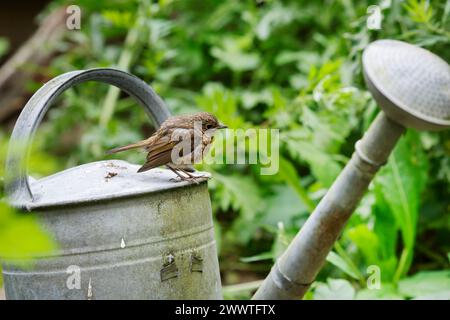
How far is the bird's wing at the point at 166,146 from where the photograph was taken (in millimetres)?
1619

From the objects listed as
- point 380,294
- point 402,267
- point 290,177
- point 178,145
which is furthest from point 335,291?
point 178,145

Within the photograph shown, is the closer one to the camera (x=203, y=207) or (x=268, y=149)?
(x=203, y=207)

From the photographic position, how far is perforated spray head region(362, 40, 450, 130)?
5.13 ft

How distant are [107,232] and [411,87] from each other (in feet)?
2.62

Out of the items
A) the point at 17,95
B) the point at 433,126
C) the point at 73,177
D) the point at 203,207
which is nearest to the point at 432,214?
the point at 433,126

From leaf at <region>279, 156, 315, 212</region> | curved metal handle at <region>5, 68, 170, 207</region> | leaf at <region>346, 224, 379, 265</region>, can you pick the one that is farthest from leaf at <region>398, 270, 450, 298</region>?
curved metal handle at <region>5, 68, 170, 207</region>

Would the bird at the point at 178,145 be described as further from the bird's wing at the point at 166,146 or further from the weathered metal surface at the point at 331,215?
the weathered metal surface at the point at 331,215

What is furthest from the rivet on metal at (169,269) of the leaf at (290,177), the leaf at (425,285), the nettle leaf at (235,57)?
the nettle leaf at (235,57)

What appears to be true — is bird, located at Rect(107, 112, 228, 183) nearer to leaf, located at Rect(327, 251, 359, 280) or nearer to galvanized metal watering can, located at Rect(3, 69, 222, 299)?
galvanized metal watering can, located at Rect(3, 69, 222, 299)

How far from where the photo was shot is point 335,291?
2.27 metres

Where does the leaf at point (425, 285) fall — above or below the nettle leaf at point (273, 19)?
below

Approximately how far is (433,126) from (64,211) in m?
0.90
